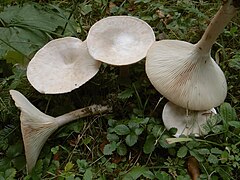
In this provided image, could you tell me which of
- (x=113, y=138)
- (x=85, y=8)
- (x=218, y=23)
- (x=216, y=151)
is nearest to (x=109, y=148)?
Result: (x=113, y=138)

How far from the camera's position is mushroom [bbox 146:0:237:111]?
1.89m

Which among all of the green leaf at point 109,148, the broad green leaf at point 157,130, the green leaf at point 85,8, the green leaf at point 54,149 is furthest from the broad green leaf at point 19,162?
the green leaf at point 85,8

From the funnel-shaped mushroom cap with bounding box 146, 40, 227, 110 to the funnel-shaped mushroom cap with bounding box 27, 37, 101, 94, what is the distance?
30 centimetres

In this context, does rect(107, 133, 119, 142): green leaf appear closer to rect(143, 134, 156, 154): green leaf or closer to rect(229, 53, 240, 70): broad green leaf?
rect(143, 134, 156, 154): green leaf

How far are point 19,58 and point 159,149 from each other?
870 millimetres

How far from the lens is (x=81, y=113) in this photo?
2.08 m

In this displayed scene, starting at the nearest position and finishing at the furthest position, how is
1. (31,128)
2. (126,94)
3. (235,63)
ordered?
(31,128), (126,94), (235,63)

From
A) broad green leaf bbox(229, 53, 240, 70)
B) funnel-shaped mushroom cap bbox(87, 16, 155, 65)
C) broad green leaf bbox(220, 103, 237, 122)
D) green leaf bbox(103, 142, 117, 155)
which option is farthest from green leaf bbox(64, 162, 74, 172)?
broad green leaf bbox(229, 53, 240, 70)

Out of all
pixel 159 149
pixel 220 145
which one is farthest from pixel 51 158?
pixel 220 145

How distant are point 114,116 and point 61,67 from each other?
36cm

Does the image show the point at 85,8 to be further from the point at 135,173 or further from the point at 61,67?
the point at 135,173

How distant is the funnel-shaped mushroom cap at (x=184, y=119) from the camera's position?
75.5 inches

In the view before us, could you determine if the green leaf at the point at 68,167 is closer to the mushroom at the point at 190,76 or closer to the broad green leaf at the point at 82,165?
the broad green leaf at the point at 82,165

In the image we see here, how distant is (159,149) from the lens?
1.94 m
